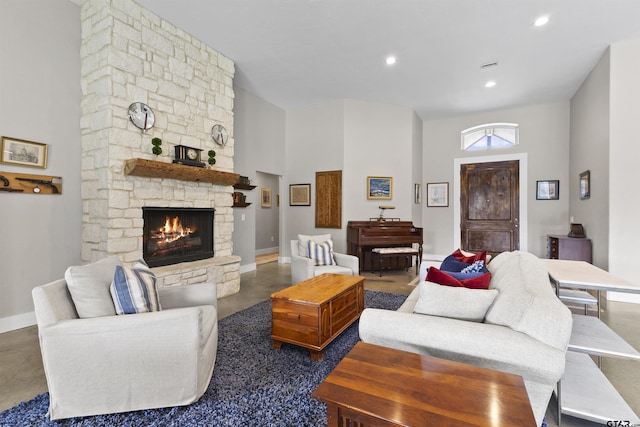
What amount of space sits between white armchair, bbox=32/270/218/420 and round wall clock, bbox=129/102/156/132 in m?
2.17

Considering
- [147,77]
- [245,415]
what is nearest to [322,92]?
[147,77]

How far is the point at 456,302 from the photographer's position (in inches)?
62.9

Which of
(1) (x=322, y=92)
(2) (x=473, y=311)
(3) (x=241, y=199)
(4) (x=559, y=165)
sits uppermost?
(1) (x=322, y=92)

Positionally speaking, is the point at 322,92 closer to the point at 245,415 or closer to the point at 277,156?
the point at 277,156

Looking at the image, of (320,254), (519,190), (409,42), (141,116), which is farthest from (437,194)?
(141,116)

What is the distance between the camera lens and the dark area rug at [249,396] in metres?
1.57

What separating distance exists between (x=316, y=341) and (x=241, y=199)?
3572mm

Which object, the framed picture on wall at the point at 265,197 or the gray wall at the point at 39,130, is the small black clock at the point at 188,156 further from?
the framed picture on wall at the point at 265,197

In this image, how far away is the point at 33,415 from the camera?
1.60m

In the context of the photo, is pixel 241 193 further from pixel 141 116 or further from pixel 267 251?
pixel 267 251

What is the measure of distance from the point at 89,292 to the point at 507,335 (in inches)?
82.5

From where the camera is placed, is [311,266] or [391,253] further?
[391,253]

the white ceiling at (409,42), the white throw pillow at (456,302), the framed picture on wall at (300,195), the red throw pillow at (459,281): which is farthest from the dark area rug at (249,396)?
the framed picture on wall at (300,195)

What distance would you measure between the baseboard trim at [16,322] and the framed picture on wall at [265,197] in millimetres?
5454
